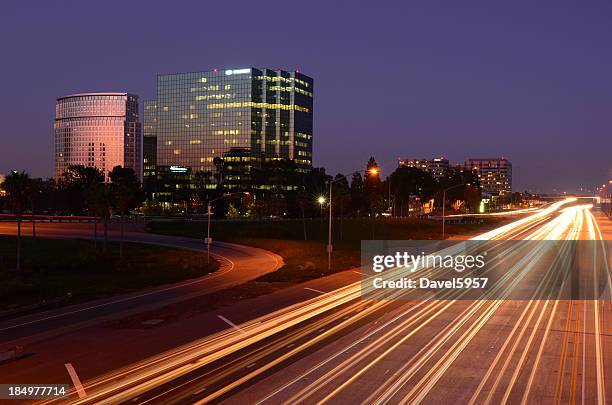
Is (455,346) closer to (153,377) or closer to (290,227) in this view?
(153,377)

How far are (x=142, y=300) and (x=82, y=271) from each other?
17879 millimetres

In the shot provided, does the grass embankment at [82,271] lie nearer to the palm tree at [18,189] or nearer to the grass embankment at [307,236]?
the palm tree at [18,189]

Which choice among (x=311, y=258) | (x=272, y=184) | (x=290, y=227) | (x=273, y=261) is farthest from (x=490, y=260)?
(x=272, y=184)

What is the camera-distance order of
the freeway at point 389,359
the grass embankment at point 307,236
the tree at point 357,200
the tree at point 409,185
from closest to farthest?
the freeway at point 389,359 < the grass embankment at point 307,236 < the tree at point 357,200 < the tree at point 409,185

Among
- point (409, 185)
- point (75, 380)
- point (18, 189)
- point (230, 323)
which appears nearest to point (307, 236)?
point (18, 189)

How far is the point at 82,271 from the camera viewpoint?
1928 inches

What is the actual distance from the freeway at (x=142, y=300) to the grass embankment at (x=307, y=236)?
2764 mm

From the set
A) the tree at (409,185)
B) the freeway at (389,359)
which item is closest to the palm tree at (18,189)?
the freeway at (389,359)

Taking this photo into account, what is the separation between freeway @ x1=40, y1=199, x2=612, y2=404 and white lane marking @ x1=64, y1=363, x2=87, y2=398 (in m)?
0.27

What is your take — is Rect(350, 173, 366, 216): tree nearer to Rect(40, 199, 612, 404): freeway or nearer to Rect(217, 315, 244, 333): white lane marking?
Rect(40, 199, 612, 404): freeway

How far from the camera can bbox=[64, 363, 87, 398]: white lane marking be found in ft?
54.3

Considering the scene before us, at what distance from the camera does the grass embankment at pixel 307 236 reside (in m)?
50.5

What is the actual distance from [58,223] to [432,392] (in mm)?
99381

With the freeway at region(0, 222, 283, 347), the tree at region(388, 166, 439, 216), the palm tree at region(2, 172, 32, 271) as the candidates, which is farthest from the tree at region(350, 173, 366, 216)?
the palm tree at region(2, 172, 32, 271)
